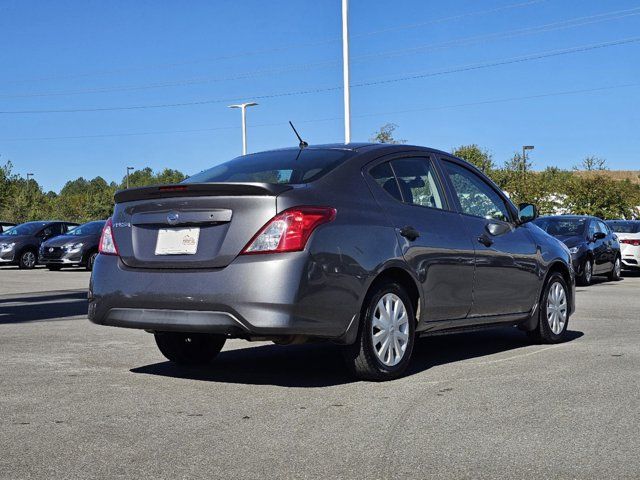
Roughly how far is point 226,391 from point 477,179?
320cm

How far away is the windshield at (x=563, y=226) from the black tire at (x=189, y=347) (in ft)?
42.3

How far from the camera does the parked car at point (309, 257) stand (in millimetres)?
5625

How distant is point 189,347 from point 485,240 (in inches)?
99.7

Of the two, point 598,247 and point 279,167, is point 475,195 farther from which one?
point 598,247

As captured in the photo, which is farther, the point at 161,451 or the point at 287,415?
the point at 287,415

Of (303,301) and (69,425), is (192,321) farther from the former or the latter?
(69,425)

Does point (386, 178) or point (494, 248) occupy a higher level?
point (386, 178)

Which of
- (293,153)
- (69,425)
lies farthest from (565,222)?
(69,425)

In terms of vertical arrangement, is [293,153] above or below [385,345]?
above

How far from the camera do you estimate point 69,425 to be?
488 centimetres

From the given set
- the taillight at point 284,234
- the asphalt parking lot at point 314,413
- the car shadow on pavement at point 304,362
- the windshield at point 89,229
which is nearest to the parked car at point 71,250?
the windshield at point 89,229

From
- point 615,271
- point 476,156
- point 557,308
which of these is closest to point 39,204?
point 476,156

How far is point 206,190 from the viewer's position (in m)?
5.86

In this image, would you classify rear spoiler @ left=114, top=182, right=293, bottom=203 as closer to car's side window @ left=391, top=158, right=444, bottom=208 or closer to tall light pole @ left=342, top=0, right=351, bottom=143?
car's side window @ left=391, top=158, right=444, bottom=208
